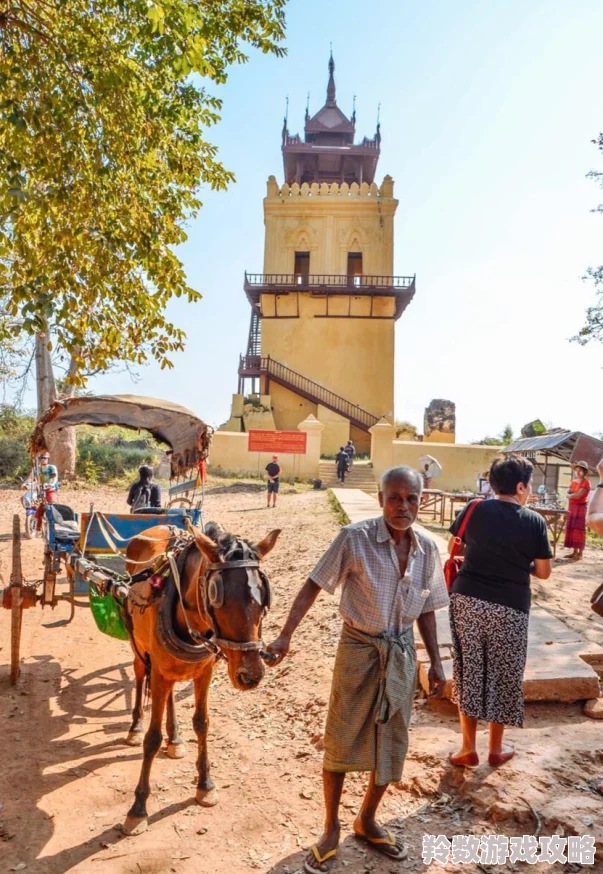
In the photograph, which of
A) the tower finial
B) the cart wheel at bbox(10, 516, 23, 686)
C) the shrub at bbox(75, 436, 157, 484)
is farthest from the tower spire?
the cart wheel at bbox(10, 516, 23, 686)

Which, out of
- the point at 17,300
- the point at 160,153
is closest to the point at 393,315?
the point at 160,153

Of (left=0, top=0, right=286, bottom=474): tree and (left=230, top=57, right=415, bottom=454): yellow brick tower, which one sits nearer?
(left=0, top=0, right=286, bottom=474): tree

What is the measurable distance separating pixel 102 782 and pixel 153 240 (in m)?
4.72

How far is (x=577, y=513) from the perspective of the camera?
10.5m

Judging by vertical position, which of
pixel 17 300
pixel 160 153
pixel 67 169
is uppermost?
pixel 160 153

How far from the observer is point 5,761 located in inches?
154

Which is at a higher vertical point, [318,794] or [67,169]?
[67,169]

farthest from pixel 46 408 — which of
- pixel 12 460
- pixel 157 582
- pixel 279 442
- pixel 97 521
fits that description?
pixel 157 582

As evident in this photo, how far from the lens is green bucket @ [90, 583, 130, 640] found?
458 cm

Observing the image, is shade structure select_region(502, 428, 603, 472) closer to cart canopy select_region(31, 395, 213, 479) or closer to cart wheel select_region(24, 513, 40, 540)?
cart canopy select_region(31, 395, 213, 479)

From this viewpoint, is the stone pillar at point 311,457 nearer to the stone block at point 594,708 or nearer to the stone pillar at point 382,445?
the stone pillar at point 382,445

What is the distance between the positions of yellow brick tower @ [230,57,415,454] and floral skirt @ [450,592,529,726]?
2673cm

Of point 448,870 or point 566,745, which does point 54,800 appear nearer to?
point 448,870

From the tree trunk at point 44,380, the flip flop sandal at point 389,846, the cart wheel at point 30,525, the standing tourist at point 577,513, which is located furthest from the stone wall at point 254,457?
the flip flop sandal at point 389,846
